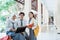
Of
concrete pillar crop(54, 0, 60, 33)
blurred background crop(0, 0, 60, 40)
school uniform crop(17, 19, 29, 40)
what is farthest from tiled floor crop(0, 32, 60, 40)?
school uniform crop(17, 19, 29, 40)

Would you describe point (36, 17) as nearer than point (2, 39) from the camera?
No

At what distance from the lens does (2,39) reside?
2840 mm

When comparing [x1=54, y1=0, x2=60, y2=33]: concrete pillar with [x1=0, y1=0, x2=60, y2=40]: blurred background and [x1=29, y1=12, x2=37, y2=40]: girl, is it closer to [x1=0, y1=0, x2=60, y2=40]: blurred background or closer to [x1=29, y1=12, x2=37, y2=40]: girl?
[x1=0, y1=0, x2=60, y2=40]: blurred background

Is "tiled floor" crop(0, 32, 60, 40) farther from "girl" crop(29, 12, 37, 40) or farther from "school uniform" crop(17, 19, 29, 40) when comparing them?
"school uniform" crop(17, 19, 29, 40)

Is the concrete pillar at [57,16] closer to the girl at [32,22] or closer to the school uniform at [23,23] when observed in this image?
the girl at [32,22]

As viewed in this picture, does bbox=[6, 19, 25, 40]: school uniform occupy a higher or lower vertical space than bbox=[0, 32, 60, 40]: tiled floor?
higher

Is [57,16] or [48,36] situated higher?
[57,16]

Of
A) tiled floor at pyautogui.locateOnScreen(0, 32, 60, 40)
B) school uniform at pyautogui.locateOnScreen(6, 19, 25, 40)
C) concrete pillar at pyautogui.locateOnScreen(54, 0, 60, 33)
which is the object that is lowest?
tiled floor at pyautogui.locateOnScreen(0, 32, 60, 40)

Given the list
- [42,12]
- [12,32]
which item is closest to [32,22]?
[42,12]

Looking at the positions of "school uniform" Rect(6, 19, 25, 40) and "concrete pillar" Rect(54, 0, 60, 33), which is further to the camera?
"concrete pillar" Rect(54, 0, 60, 33)

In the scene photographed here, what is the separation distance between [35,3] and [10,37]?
784 mm

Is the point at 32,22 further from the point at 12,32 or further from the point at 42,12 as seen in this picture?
the point at 12,32

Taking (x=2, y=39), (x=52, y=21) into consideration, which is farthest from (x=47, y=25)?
(x=2, y=39)

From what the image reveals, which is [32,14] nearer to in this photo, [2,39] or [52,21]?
[52,21]
